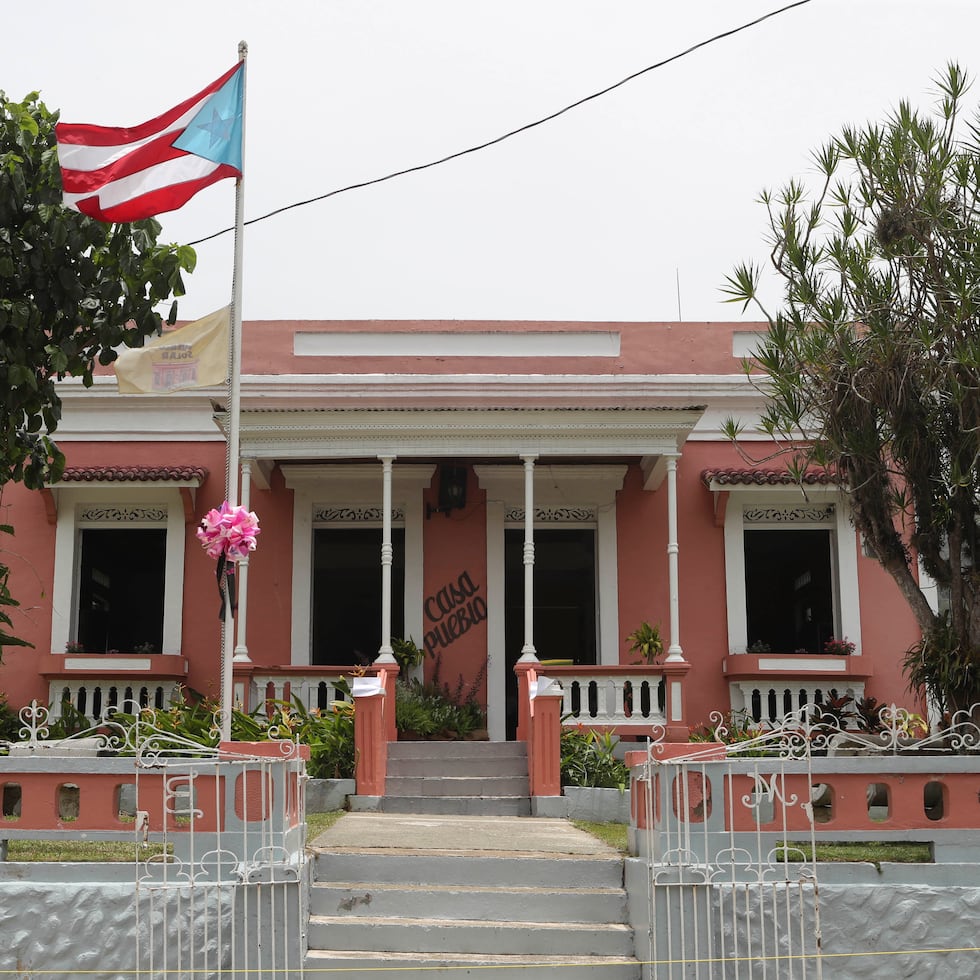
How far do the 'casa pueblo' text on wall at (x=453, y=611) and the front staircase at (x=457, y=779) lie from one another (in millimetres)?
2385

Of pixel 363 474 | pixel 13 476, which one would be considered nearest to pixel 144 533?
pixel 363 474

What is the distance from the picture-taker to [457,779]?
12.0m

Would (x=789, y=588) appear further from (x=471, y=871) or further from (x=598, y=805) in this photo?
(x=471, y=871)

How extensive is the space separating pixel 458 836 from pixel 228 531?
2.74 m

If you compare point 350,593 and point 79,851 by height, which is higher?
point 350,593

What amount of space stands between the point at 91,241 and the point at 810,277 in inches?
213

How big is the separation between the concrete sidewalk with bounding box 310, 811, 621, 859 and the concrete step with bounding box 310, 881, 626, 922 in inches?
28.5

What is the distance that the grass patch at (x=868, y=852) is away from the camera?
7649mm

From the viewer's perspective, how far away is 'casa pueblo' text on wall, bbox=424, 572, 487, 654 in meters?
15.0

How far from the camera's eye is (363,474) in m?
15.0

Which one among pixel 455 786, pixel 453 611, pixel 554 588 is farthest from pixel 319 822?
pixel 554 588

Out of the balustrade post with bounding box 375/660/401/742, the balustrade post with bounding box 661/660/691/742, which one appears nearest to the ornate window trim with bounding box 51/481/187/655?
the balustrade post with bounding box 375/660/401/742

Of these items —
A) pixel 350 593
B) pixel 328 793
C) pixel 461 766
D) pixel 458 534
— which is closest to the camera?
pixel 328 793

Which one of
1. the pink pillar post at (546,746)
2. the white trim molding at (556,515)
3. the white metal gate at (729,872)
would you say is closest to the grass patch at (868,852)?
the white metal gate at (729,872)
